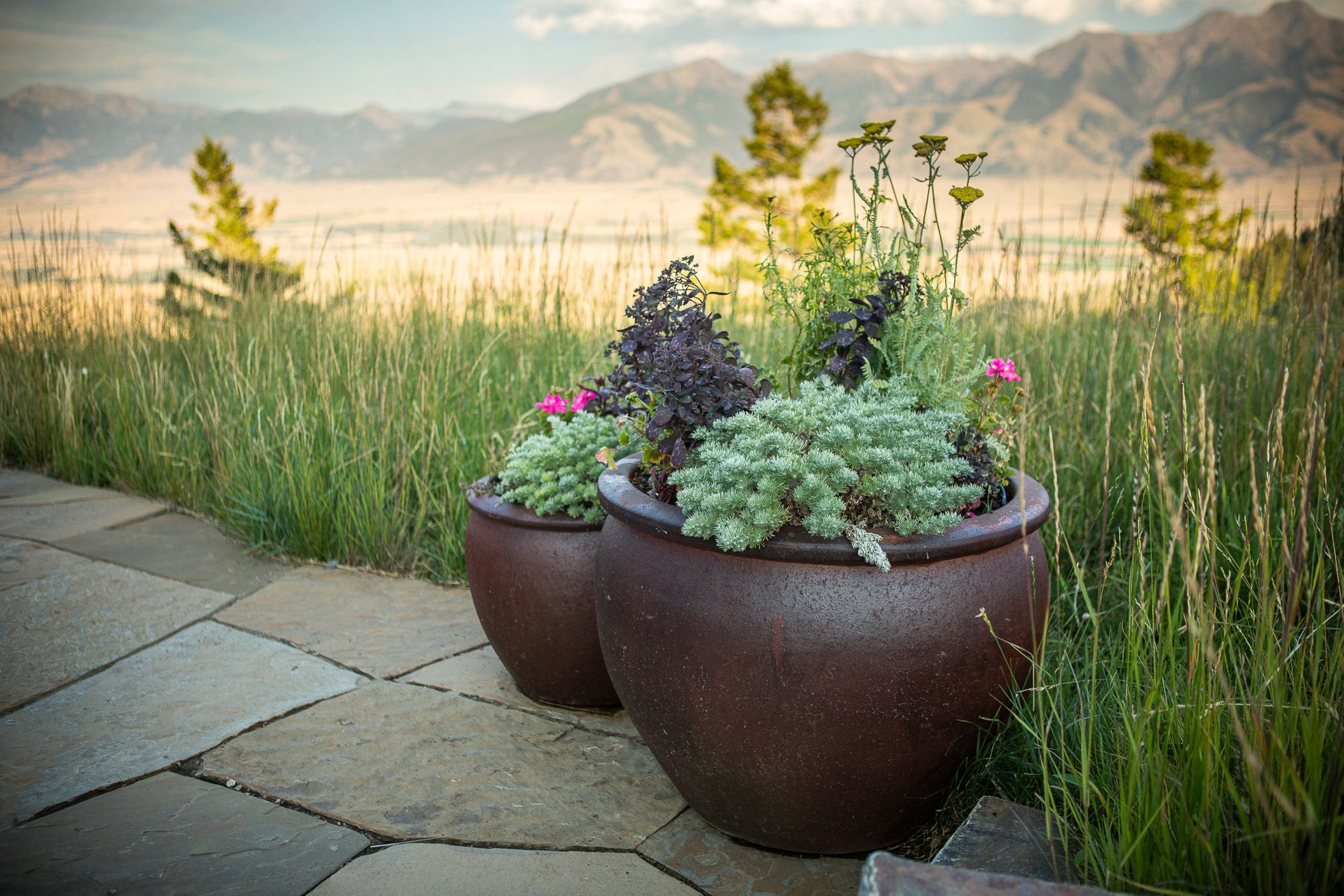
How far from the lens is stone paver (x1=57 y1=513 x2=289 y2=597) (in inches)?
116

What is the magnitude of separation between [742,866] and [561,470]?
Answer: 38.6 inches

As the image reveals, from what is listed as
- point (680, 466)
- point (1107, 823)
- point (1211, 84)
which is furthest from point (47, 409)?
point (1211, 84)

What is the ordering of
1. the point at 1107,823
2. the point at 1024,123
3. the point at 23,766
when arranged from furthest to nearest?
the point at 1024,123 → the point at 23,766 → the point at 1107,823

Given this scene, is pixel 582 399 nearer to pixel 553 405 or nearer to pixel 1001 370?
pixel 553 405

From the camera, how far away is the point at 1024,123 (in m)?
145

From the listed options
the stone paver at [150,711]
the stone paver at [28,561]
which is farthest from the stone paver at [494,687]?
the stone paver at [28,561]

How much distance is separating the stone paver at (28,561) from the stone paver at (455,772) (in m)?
1.55

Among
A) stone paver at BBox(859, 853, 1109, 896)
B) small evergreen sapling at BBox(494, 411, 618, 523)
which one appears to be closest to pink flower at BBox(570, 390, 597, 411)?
small evergreen sapling at BBox(494, 411, 618, 523)

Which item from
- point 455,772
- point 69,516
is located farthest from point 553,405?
point 69,516

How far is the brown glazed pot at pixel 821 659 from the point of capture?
136cm

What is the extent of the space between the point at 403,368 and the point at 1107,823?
9.69 ft

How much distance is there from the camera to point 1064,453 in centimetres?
299

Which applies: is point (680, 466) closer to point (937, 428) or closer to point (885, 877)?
point (937, 428)

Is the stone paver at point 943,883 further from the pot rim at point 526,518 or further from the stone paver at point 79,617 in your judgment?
the stone paver at point 79,617
